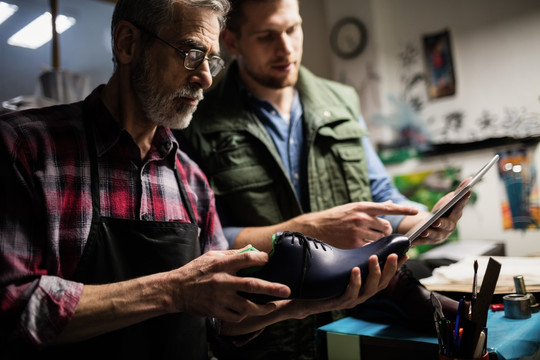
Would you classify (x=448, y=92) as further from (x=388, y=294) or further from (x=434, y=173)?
(x=388, y=294)

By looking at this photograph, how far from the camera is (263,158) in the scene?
1869mm

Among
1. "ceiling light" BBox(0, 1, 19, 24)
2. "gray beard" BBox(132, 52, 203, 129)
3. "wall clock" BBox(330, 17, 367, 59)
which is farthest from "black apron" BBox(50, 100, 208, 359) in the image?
"wall clock" BBox(330, 17, 367, 59)

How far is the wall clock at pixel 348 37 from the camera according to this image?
4.52 metres

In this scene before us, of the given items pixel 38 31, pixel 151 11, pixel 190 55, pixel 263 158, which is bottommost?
pixel 263 158

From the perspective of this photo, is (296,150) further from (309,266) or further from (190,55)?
(309,266)

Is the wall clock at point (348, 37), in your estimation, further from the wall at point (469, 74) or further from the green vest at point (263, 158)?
the green vest at point (263, 158)

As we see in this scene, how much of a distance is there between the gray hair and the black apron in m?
0.33

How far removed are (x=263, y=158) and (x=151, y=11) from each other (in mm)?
724

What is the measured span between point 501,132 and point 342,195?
243 cm

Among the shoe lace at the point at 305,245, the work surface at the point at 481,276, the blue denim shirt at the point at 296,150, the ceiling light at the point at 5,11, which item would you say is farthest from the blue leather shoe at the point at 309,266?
the ceiling light at the point at 5,11

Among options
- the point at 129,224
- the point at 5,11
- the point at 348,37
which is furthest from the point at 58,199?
the point at 348,37

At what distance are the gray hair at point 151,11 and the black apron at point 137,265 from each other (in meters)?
0.33


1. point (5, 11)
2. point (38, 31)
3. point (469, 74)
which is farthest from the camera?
point (469, 74)

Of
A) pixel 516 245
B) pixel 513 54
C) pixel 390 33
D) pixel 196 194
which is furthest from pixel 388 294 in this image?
pixel 390 33
